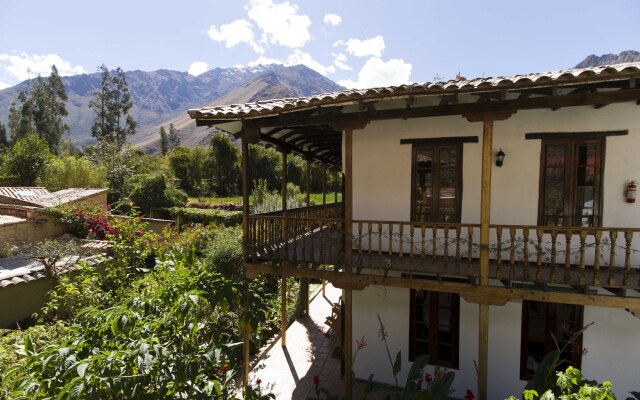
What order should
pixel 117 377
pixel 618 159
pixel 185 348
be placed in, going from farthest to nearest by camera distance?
1. pixel 618 159
2. pixel 185 348
3. pixel 117 377

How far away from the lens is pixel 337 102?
522cm

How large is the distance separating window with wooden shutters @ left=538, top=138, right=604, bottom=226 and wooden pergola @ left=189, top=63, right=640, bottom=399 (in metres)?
0.78

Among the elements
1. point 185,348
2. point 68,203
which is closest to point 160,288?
point 185,348

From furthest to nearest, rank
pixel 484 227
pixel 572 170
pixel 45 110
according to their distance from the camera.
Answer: pixel 45 110
pixel 572 170
pixel 484 227

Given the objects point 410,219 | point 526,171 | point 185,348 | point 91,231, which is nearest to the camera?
point 185,348

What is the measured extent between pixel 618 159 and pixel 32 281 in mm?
13833

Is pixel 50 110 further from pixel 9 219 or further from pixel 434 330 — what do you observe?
pixel 434 330

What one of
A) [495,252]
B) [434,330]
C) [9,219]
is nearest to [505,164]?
[495,252]

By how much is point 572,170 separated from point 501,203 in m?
1.22

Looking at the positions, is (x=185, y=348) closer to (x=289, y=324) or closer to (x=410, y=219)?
(x=410, y=219)

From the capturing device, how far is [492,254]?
6.12 meters

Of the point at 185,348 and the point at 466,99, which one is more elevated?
the point at 466,99

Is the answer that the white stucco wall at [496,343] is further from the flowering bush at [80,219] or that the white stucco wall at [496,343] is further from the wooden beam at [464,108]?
the flowering bush at [80,219]

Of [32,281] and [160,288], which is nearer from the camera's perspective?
[160,288]
